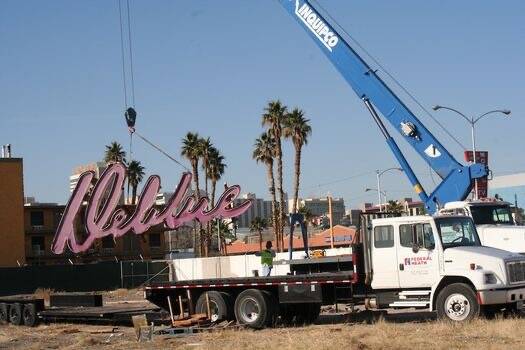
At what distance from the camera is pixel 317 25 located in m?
35.0

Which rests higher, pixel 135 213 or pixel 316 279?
pixel 135 213

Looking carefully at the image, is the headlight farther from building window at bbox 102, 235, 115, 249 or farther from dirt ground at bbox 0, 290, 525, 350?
building window at bbox 102, 235, 115, 249

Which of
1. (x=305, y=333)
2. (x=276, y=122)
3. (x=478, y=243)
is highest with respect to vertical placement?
(x=276, y=122)

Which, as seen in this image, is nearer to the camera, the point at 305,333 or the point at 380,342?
the point at 380,342

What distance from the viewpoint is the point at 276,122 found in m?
75.6

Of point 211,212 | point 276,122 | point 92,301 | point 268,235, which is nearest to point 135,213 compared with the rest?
point 211,212

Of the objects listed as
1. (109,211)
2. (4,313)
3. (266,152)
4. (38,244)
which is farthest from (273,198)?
(4,313)

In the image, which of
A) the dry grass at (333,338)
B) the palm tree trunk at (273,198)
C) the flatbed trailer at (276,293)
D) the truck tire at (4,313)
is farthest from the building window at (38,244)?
the flatbed trailer at (276,293)

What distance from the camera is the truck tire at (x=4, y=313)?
1145 inches

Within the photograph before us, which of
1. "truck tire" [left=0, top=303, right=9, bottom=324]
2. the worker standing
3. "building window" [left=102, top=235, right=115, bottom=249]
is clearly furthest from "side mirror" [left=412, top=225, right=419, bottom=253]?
"building window" [left=102, top=235, right=115, bottom=249]

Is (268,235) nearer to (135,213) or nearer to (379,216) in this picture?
(135,213)

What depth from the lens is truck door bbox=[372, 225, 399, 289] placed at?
2073 cm

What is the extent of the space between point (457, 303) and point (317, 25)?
17683mm

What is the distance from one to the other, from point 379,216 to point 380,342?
230 inches
